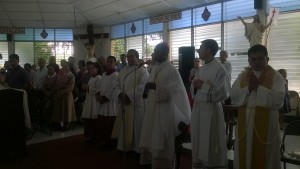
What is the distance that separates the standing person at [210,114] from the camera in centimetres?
369

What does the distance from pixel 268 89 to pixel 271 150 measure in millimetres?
591

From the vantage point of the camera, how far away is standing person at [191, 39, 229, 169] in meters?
3.69

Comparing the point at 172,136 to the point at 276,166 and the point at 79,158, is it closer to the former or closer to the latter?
the point at 276,166

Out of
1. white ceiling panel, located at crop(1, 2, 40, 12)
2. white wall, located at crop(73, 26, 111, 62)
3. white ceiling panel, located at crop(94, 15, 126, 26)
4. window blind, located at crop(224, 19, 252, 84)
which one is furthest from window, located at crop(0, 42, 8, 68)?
window blind, located at crop(224, 19, 252, 84)

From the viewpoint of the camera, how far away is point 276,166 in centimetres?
325

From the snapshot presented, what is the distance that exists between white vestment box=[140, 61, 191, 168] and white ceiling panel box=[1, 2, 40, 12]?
12.2 meters

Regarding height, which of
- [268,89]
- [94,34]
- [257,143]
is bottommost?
[257,143]

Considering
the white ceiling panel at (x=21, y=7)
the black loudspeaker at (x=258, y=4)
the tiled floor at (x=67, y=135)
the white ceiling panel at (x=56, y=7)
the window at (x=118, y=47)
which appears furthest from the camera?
the window at (x=118, y=47)

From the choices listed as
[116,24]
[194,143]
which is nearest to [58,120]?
[194,143]

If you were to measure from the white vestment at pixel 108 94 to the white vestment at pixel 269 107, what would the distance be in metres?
3.11

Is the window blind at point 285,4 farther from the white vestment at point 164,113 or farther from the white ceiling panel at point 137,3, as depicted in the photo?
the white vestment at point 164,113

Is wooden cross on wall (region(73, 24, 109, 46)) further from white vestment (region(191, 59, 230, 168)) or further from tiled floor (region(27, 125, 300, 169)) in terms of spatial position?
white vestment (region(191, 59, 230, 168))

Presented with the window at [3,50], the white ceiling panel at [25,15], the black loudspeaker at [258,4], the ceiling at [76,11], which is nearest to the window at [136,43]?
the ceiling at [76,11]

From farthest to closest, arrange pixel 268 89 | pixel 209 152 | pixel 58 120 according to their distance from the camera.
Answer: pixel 58 120, pixel 209 152, pixel 268 89
